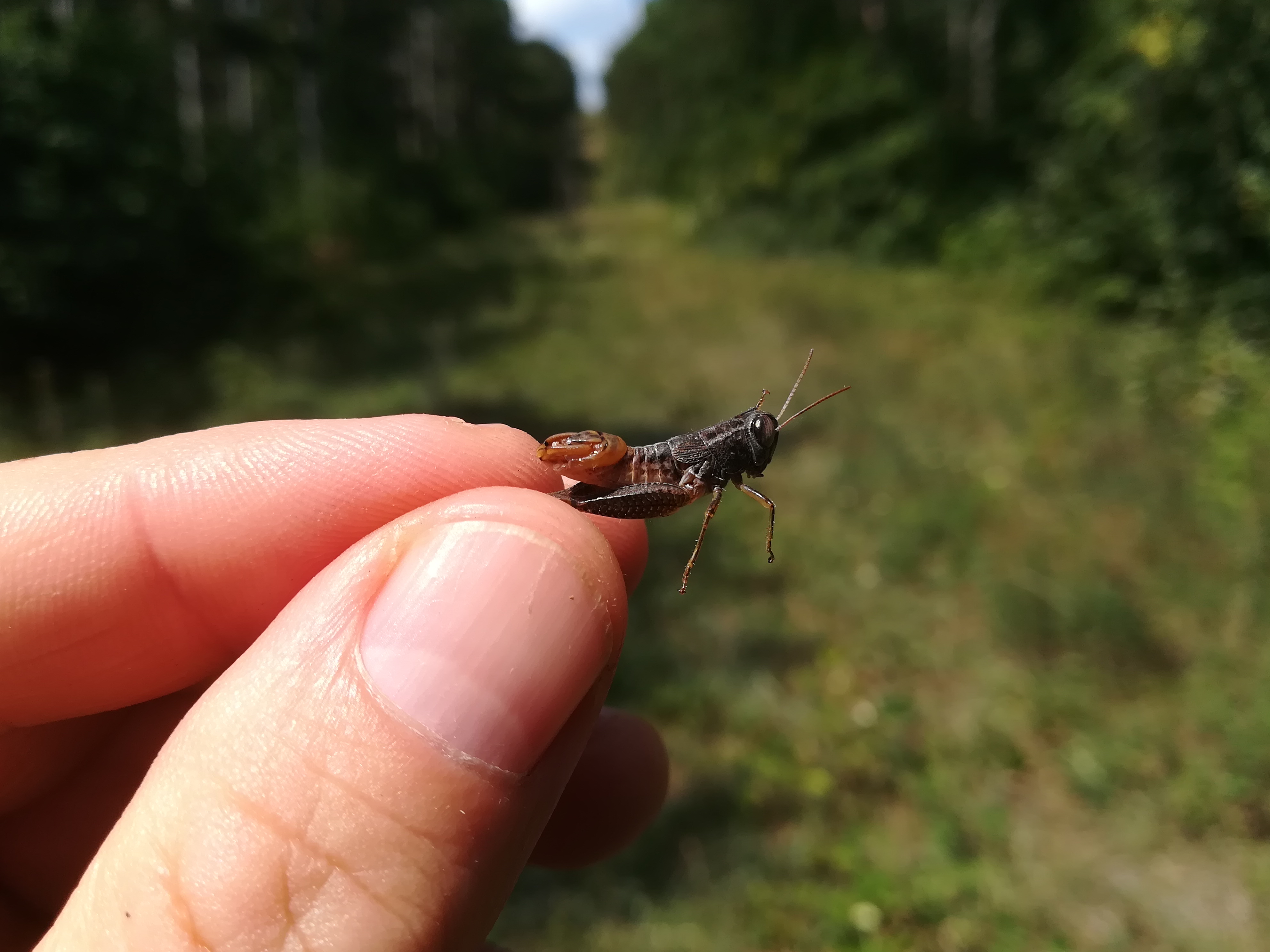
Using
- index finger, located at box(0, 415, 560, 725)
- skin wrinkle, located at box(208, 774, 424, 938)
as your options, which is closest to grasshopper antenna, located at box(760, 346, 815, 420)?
index finger, located at box(0, 415, 560, 725)

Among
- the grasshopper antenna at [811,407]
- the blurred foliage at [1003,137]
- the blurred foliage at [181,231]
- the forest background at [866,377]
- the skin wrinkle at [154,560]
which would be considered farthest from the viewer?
the blurred foliage at [181,231]

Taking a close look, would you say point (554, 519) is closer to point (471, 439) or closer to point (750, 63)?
point (471, 439)

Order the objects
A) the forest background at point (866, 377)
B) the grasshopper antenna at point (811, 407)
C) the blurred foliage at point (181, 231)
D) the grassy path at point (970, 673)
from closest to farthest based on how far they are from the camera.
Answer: the grasshopper antenna at point (811, 407), the grassy path at point (970, 673), the forest background at point (866, 377), the blurred foliage at point (181, 231)

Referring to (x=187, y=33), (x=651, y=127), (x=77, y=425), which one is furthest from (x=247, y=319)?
(x=651, y=127)

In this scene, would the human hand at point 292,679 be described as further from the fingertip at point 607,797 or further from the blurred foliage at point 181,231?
the blurred foliage at point 181,231

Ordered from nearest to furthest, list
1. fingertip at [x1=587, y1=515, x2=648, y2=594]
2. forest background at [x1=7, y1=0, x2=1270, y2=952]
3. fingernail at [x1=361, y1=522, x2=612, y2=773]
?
fingernail at [x1=361, y1=522, x2=612, y2=773] < fingertip at [x1=587, y1=515, x2=648, y2=594] < forest background at [x1=7, y1=0, x2=1270, y2=952]

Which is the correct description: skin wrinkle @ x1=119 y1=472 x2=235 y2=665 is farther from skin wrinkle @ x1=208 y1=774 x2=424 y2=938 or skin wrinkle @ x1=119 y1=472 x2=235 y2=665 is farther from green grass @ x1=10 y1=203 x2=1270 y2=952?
green grass @ x1=10 y1=203 x2=1270 y2=952

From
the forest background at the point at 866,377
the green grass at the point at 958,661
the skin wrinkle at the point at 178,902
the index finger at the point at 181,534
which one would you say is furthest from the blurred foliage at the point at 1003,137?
the skin wrinkle at the point at 178,902
